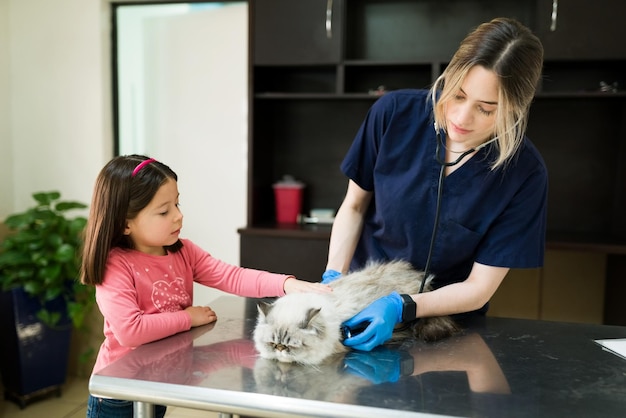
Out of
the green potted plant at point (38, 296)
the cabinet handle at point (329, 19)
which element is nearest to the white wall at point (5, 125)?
the green potted plant at point (38, 296)

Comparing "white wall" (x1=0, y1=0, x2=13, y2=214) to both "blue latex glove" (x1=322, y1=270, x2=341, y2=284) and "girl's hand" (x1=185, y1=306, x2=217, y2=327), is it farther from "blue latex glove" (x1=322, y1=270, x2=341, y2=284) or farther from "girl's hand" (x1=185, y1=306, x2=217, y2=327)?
"blue latex glove" (x1=322, y1=270, x2=341, y2=284)

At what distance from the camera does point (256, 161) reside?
264cm

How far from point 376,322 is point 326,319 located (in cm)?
11

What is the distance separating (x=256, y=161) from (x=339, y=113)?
520mm

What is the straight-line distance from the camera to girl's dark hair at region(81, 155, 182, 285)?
121 cm

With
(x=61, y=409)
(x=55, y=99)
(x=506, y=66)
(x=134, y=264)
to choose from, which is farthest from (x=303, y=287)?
(x=55, y=99)

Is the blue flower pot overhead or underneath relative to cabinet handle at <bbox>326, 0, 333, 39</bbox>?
underneath

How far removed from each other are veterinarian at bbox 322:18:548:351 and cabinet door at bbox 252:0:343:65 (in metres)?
1.05

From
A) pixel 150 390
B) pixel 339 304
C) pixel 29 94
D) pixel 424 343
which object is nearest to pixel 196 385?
pixel 150 390

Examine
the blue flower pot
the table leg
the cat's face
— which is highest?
the cat's face

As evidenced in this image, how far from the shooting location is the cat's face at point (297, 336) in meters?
1.05

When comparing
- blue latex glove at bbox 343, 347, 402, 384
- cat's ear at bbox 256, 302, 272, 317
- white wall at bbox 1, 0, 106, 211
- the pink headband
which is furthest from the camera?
white wall at bbox 1, 0, 106, 211

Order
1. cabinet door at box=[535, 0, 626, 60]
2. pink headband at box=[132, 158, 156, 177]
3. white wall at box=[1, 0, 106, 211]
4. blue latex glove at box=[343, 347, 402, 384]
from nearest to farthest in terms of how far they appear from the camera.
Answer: blue latex glove at box=[343, 347, 402, 384], pink headband at box=[132, 158, 156, 177], cabinet door at box=[535, 0, 626, 60], white wall at box=[1, 0, 106, 211]

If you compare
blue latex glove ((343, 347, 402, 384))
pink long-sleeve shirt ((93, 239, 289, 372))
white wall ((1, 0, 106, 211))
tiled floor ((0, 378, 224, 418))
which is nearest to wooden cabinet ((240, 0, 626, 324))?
tiled floor ((0, 378, 224, 418))
